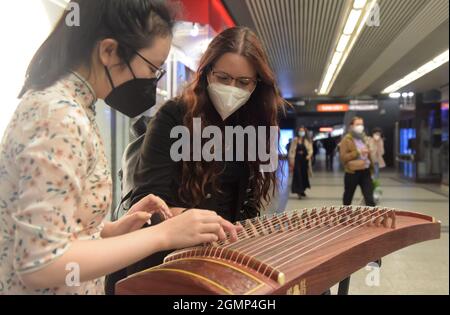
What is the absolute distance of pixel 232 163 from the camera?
1664 mm

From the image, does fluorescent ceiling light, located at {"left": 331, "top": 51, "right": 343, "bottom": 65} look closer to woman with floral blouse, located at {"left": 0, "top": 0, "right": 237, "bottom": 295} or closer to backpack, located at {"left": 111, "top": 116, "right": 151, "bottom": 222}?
backpack, located at {"left": 111, "top": 116, "right": 151, "bottom": 222}

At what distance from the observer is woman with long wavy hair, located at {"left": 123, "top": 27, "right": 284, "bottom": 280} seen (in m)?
1.53

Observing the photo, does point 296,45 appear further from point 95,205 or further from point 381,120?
point 381,120

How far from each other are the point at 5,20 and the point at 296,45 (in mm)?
6060

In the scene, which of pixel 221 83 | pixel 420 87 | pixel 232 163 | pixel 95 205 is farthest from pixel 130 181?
pixel 420 87

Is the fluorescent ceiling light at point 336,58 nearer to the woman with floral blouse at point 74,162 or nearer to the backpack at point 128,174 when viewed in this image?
the backpack at point 128,174

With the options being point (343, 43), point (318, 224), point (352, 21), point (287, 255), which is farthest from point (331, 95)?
point (287, 255)

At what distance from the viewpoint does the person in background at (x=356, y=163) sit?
548cm

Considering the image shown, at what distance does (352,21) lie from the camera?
5551 millimetres

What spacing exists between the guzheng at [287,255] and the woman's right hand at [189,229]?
0.06 metres

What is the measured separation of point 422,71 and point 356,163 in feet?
18.9

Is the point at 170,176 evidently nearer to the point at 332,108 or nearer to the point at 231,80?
the point at 231,80

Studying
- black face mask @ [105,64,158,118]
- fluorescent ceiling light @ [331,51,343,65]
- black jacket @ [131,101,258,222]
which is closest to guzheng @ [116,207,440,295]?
black jacket @ [131,101,258,222]

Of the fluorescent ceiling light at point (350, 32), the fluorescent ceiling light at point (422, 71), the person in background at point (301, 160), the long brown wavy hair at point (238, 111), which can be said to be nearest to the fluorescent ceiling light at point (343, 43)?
the fluorescent ceiling light at point (350, 32)
